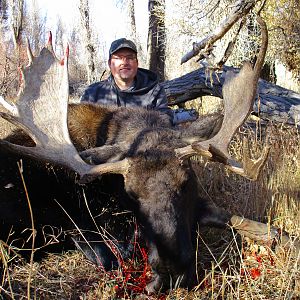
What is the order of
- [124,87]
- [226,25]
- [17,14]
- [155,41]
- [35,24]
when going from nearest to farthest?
[226,25]
[124,87]
[155,41]
[17,14]
[35,24]

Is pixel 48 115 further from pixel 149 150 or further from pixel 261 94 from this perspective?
pixel 261 94

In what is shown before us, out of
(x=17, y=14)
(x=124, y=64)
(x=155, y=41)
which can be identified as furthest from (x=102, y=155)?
(x=17, y=14)

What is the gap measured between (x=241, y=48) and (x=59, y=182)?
10228 mm

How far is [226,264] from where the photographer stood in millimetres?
3621

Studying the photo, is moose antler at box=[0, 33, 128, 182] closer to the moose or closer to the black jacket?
the moose

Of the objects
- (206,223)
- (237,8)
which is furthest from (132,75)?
(206,223)

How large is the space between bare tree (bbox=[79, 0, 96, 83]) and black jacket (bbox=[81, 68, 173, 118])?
368 inches

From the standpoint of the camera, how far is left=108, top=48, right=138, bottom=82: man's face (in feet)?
19.2

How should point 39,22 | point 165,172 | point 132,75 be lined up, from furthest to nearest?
point 39,22, point 132,75, point 165,172

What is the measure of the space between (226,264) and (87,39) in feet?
43.6

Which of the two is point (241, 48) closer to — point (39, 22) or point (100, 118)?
point (100, 118)

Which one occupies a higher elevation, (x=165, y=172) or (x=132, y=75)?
(x=132, y=75)

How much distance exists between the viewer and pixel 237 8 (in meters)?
4.90

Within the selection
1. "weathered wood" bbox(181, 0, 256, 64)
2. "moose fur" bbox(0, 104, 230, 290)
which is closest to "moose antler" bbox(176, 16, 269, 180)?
"moose fur" bbox(0, 104, 230, 290)
